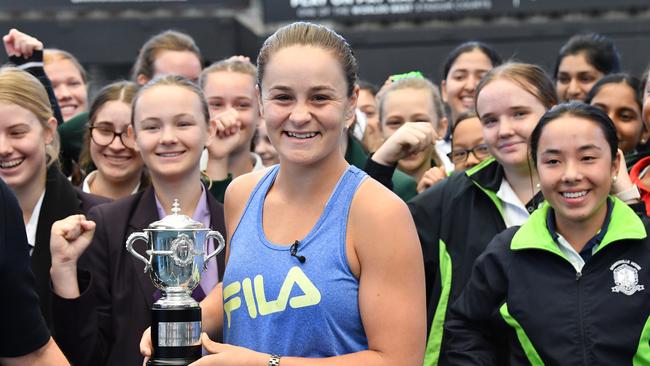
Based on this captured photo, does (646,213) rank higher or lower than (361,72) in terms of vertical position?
lower

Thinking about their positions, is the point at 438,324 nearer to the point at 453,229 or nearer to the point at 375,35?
the point at 453,229

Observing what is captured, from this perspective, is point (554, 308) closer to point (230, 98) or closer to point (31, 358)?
point (31, 358)

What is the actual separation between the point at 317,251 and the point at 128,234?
4.40ft

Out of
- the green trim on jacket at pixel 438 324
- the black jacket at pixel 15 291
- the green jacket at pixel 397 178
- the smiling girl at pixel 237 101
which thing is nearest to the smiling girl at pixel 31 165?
the smiling girl at pixel 237 101

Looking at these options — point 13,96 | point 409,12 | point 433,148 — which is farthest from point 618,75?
point 409,12

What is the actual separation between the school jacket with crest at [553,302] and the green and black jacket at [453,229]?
27 cm

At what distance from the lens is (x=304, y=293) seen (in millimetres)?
2750

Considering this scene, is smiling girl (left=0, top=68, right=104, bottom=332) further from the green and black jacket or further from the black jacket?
the green and black jacket

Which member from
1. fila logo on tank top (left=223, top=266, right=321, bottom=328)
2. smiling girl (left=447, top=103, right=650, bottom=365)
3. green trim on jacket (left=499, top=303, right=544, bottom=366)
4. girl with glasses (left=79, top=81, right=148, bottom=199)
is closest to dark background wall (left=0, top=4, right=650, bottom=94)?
girl with glasses (left=79, top=81, right=148, bottom=199)

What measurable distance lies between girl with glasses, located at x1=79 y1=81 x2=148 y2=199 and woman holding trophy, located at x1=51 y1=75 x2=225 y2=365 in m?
0.64

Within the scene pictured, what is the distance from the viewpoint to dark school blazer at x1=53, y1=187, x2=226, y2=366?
3680 mm

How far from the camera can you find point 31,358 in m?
3.04

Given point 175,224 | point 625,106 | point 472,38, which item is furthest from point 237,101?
point 472,38

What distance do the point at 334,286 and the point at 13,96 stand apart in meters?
2.01
